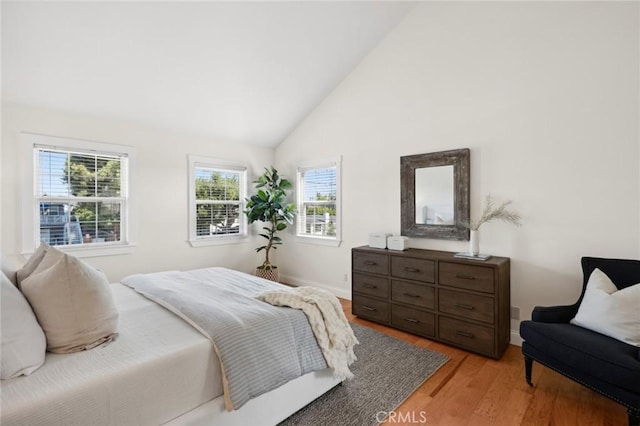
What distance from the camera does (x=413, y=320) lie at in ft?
10.2

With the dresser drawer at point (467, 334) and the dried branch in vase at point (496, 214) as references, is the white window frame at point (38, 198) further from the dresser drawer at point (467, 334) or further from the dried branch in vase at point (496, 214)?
the dried branch in vase at point (496, 214)

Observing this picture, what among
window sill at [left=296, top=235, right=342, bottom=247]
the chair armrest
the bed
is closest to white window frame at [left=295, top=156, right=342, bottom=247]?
window sill at [left=296, top=235, right=342, bottom=247]

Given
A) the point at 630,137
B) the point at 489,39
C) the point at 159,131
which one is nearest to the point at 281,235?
the point at 159,131

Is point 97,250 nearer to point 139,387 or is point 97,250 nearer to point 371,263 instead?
point 139,387

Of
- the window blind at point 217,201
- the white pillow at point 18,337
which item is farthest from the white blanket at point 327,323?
the window blind at point 217,201

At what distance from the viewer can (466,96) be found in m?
3.21

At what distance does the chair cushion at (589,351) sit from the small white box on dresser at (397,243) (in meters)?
1.40

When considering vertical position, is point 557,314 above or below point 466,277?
below

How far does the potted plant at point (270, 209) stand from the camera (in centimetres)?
467

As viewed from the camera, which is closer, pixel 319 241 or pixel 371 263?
pixel 371 263

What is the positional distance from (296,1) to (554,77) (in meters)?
2.50

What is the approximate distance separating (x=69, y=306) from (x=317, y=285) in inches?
139

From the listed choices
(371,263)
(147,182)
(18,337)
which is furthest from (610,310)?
(147,182)

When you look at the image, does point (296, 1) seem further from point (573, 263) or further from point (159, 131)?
point (573, 263)
